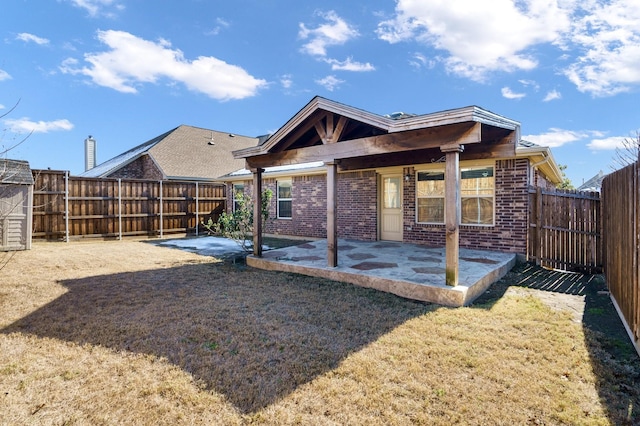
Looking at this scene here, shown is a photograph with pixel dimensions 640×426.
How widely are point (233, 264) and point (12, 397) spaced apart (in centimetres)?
512

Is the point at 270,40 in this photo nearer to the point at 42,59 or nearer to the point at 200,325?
the point at 42,59

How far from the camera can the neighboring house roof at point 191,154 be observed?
1683 cm

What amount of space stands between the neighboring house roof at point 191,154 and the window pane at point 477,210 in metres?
13.1

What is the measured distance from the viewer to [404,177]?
9.23 meters

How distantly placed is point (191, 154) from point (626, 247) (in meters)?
18.6

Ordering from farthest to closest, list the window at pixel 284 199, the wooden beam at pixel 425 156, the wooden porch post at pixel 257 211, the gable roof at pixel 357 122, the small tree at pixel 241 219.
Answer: the window at pixel 284 199 < the small tree at pixel 241 219 < the wooden porch post at pixel 257 211 < the wooden beam at pixel 425 156 < the gable roof at pixel 357 122

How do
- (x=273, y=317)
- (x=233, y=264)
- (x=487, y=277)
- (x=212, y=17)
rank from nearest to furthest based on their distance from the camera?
(x=273, y=317) → (x=487, y=277) → (x=233, y=264) → (x=212, y=17)

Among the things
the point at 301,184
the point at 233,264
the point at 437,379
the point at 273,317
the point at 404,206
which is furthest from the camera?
the point at 301,184

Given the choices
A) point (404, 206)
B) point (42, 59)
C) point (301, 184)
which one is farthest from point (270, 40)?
point (404, 206)

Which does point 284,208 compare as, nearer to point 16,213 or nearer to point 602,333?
point 16,213

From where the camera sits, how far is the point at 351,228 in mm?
10484

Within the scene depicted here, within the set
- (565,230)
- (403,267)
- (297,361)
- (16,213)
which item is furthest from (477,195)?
(16,213)

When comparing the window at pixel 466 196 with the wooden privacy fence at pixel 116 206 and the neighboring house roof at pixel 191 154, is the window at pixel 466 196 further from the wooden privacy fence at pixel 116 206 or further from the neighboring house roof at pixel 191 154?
the neighboring house roof at pixel 191 154

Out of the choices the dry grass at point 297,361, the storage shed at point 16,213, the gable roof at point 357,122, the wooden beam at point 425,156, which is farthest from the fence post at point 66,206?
the wooden beam at point 425,156
